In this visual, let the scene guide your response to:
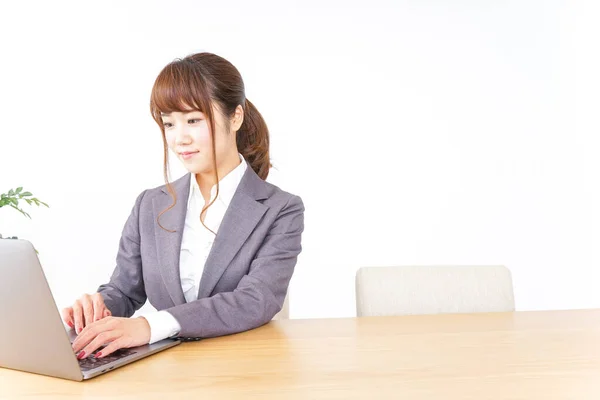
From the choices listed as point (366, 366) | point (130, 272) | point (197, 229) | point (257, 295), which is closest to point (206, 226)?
point (197, 229)

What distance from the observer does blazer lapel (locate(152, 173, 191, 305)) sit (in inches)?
68.8

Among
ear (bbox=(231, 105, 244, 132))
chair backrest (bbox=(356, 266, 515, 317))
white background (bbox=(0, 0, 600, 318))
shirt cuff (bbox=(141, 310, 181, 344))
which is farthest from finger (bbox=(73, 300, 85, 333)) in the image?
white background (bbox=(0, 0, 600, 318))

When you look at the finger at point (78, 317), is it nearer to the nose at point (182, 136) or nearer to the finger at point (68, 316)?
the finger at point (68, 316)

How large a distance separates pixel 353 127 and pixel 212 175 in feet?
6.58

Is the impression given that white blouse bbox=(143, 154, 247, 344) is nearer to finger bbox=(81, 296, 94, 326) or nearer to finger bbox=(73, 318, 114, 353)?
finger bbox=(81, 296, 94, 326)

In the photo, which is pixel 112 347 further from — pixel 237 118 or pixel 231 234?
pixel 237 118

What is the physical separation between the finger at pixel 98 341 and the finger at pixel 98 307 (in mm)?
262

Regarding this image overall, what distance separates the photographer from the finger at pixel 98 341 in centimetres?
123

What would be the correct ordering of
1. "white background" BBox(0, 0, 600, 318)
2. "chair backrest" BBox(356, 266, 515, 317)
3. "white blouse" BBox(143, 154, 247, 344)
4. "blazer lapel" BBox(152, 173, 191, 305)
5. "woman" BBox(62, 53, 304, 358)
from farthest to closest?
"white background" BBox(0, 0, 600, 318) < "chair backrest" BBox(356, 266, 515, 317) < "white blouse" BBox(143, 154, 247, 344) < "blazer lapel" BBox(152, 173, 191, 305) < "woman" BBox(62, 53, 304, 358)

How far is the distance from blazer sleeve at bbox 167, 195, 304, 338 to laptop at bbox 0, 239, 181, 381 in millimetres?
274

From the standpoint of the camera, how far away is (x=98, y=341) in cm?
124

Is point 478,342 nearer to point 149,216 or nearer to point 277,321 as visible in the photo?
point 277,321

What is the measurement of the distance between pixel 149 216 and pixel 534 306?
2.89 meters

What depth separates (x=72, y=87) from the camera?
361cm
